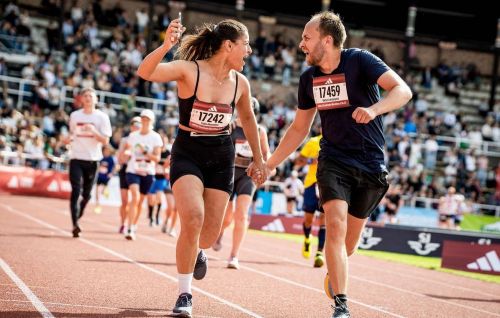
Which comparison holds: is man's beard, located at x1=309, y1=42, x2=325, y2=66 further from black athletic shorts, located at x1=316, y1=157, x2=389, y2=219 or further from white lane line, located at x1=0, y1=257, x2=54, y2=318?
white lane line, located at x1=0, y1=257, x2=54, y2=318

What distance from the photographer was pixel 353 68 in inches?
298

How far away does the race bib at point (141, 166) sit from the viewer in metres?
16.3

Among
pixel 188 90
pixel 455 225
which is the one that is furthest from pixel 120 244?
pixel 455 225

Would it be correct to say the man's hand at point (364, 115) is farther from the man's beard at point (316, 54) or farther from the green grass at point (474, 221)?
the green grass at point (474, 221)

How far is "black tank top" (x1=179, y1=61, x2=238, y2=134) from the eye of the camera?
771 cm

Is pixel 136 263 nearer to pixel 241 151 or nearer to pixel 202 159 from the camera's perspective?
pixel 241 151

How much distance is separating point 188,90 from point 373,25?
125ft

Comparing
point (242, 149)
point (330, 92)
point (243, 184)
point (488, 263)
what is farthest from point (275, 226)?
point (330, 92)

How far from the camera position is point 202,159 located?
308 inches

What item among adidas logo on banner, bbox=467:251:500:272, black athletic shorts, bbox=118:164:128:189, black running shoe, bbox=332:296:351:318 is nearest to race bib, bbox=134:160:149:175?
black athletic shorts, bbox=118:164:128:189

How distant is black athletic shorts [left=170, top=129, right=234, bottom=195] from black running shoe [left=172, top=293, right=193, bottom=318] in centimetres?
98

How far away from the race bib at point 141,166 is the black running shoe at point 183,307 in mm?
8939

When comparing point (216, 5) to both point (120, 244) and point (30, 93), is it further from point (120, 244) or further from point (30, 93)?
point (120, 244)

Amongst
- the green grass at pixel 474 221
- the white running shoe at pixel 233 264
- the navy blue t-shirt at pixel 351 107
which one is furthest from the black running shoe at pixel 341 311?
the green grass at pixel 474 221
